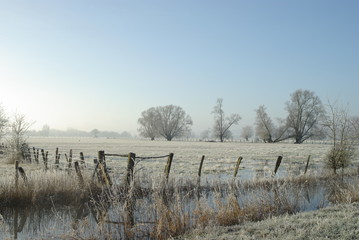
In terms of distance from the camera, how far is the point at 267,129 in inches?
3482

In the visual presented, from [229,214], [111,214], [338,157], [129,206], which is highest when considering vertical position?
[338,157]

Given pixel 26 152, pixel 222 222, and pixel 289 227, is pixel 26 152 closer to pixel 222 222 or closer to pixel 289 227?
pixel 222 222

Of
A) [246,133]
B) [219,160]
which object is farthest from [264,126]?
[219,160]

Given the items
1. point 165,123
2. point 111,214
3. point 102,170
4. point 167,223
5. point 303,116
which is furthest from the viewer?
point 165,123

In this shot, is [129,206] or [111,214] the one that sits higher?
[129,206]

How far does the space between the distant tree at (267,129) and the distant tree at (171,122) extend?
36.3 meters

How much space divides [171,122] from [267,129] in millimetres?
41129

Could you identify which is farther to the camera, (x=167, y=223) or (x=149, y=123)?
(x=149, y=123)

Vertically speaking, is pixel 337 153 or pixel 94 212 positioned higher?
pixel 337 153

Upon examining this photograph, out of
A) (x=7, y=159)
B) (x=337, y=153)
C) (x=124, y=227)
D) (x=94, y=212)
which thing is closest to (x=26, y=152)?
(x=7, y=159)

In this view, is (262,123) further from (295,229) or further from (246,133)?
(295,229)

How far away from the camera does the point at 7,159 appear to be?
25.0m

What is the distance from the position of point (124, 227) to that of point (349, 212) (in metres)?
6.13

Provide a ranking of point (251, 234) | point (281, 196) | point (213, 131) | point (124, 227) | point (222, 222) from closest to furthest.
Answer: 1. point (251, 234)
2. point (124, 227)
3. point (222, 222)
4. point (281, 196)
5. point (213, 131)
